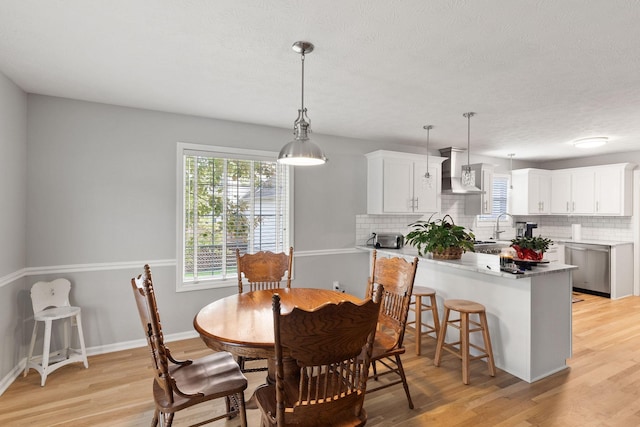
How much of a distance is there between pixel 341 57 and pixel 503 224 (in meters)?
5.62

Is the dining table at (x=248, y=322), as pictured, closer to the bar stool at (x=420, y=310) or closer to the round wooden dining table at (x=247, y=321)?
the round wooden dining table at (x=247, y=321)

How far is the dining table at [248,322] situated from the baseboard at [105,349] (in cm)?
163

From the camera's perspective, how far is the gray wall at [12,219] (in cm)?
263

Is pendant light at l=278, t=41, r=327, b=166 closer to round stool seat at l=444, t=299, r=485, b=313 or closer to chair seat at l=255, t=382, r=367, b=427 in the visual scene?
chair seat at l=255, t=382, r=367, b=427

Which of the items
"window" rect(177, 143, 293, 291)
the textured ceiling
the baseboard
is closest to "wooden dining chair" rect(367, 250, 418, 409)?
the textured ceiling

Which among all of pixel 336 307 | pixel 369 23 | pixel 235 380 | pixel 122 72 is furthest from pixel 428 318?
pixel 122 72

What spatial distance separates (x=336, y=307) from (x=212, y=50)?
194 cm

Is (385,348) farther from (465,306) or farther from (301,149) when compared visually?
(301,149)

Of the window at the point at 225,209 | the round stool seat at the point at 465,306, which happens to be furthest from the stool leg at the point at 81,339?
the round stool seat at the point at 465,306

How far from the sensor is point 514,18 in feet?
6.11

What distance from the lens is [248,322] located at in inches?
76.2

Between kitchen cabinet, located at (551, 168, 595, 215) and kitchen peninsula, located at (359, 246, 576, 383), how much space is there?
410 centimetres

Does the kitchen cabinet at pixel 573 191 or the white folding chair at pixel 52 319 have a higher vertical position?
the kitchen cabinet at pixel 573 191

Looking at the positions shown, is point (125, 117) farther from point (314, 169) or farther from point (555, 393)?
point (555, 393)
